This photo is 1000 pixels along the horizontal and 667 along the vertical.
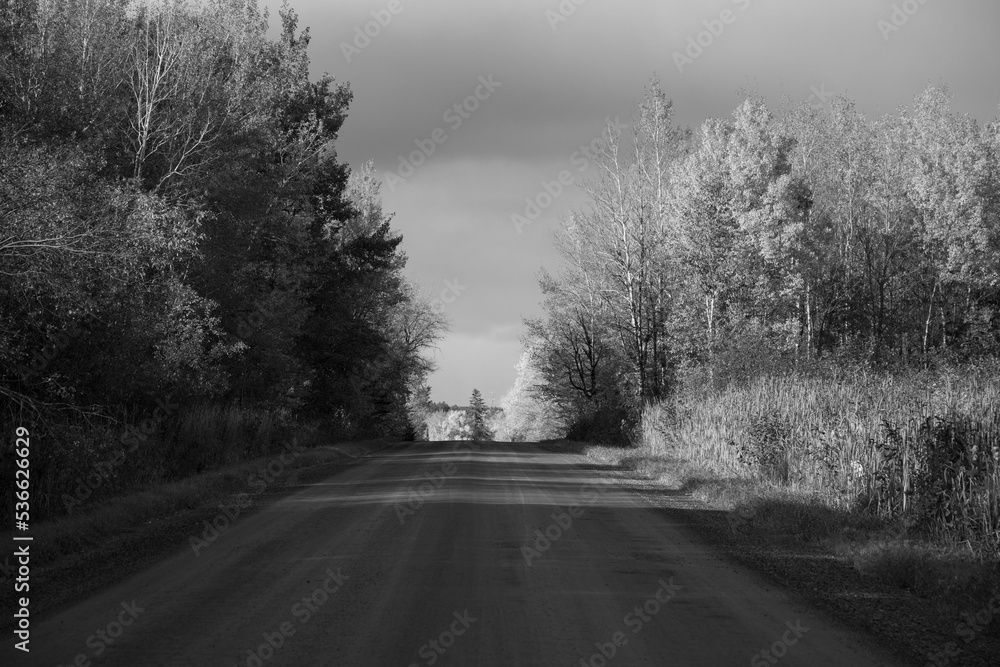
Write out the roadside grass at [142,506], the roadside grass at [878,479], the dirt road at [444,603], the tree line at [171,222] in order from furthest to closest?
the tree line at [171,222] → the roadside grass at [142,506] → the roadside grass at [878,479] → the dirt road at [444,603]

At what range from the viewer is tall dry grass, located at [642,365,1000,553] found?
10.2m

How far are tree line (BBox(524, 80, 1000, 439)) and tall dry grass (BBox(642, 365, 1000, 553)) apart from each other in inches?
390

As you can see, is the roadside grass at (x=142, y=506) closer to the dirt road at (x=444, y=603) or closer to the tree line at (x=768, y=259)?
the dirt road at (x=444, y=603)

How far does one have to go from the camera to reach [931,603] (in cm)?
789

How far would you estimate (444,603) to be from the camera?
7.53 metres

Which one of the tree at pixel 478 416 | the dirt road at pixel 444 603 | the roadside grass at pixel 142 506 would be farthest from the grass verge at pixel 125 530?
the tree at pixel 478 416

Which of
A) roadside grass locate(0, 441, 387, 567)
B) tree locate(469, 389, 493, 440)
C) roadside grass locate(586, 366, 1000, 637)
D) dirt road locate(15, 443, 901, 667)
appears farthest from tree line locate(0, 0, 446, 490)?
tree locate(469, 389, 493, 440)

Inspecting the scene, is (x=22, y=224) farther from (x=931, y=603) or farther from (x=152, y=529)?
(x=931, y=603)

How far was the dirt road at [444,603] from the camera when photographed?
613cm

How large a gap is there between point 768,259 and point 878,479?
2787cm

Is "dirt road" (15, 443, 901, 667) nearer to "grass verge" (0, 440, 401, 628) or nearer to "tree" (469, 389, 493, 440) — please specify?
"grass verge" (0, 440, 401, 628)

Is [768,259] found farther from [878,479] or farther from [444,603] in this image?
[444,603]

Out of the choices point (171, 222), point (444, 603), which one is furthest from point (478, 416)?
point (444, 603)

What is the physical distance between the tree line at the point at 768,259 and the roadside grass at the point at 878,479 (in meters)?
11.3
